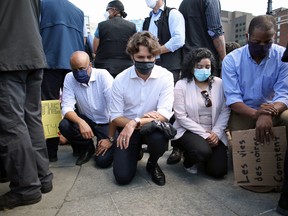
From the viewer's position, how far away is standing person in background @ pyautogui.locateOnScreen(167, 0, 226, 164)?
130 inches

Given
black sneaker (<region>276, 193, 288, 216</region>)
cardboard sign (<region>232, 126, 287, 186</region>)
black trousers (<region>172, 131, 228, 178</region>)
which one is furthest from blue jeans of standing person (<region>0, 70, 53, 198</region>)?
black sneaker (<region>276, 193, 288, 216</region>)

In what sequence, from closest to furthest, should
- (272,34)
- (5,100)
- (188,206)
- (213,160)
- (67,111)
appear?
(5,100) < (188,206) < (272,34) < (213,160) < (67,111)

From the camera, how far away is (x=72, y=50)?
3268 mm

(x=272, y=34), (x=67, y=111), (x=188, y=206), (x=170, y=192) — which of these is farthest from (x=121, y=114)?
(x=272, y=34)

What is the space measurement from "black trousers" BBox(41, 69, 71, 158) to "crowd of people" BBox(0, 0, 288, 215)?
1 cm

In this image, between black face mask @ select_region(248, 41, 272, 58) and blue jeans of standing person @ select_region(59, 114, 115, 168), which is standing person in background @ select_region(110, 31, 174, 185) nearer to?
blue jeans of standing person @ select_region(59, 114, 115, 168)

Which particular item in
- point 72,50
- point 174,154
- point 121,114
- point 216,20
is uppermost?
point 216,20

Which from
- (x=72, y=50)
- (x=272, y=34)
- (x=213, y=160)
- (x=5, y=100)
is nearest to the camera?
(x=5, y=100)

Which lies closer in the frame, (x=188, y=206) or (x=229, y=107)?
(x=188, y=206)

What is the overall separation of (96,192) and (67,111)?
1.06 m

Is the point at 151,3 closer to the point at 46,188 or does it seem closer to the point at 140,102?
the point at 140,102

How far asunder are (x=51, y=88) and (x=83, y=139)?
2.34ft

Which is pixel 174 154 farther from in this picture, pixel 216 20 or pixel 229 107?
pixel 216 20

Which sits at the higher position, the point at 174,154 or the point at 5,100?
the point at 5,100
